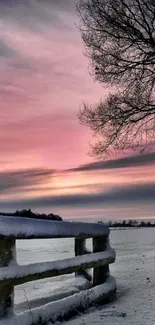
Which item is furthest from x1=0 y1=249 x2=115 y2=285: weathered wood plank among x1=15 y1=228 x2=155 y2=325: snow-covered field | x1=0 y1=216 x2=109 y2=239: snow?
x1=15 y1=228 x2=155 y2=325: snow-covered field

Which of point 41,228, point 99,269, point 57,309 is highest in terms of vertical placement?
point 41,228

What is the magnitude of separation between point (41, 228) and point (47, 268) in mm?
528

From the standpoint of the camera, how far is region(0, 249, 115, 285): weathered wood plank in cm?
496

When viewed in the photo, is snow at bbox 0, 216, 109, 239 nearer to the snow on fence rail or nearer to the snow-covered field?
the snow on fence rail

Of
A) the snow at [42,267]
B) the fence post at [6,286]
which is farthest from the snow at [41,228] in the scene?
the snow at [42,267]

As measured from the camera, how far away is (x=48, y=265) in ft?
18.8

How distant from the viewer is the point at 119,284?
30.2 feet

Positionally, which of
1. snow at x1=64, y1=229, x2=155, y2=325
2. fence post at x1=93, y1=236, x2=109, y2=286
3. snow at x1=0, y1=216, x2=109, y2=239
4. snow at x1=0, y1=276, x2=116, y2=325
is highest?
snow at x1=0, y1=216, x2=109, y2=239

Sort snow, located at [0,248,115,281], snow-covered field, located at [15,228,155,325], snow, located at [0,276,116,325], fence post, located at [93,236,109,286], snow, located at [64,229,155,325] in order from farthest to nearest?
fence post, located at [93,236,109,286]
snow-covered field, located at [15,228,155,325]
snow, located at [64,229,155,325]
snow, located at [0,276,116,325]
snow, located at [0,248,115,281]

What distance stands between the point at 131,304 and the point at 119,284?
7.53ft

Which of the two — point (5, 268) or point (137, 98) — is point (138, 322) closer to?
point (5, 268)

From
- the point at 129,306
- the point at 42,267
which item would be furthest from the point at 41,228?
the point at 129,306

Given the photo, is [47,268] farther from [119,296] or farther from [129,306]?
[119,296]

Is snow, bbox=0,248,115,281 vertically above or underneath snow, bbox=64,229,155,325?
above
